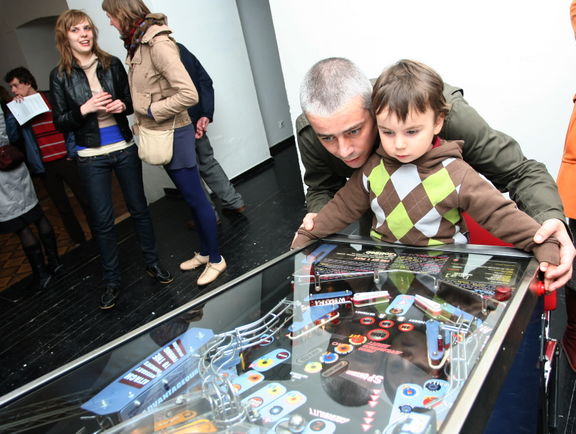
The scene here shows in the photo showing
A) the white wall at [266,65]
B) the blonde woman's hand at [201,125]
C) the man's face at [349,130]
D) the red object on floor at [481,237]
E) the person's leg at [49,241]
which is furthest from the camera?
the white wall at [266,65]

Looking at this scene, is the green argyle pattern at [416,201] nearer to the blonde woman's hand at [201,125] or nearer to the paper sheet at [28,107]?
the blonde woman's hand at [201,125]

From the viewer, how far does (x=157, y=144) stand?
2.84 meters

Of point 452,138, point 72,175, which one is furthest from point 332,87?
point 72,175

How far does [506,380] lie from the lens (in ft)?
3.05

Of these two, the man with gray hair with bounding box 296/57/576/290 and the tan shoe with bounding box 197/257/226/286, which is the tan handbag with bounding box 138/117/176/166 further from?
the man with gray hair with bounding box 296/57/576/290

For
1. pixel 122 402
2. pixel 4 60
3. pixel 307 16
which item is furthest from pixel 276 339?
pixel 4 60

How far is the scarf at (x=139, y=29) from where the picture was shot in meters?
2.71

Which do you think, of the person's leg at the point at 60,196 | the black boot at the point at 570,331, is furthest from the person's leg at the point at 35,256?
the black boot at the point at 570,331

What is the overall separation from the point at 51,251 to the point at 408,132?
3479 mm

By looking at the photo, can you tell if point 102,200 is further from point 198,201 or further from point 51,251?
point 51,251

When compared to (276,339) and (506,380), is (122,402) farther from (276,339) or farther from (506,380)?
(506,380)

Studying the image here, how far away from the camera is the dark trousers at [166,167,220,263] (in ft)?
9.91

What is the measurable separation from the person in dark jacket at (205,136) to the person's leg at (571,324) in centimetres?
291

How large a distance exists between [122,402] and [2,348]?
245 cm
